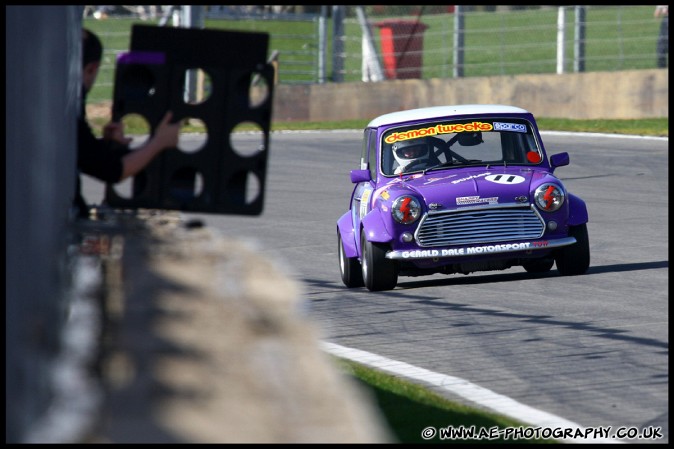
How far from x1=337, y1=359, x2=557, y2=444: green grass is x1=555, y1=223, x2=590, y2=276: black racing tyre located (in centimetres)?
381

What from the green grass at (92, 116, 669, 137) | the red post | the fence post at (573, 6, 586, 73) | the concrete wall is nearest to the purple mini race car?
the green grass at (92, 116, 669, 137)

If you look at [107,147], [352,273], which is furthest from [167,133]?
[352,273]

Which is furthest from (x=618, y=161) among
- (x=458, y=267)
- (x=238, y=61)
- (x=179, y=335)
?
(x=179, y=335)

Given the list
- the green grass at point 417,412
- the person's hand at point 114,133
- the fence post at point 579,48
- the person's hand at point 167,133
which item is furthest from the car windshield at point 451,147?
the fence post at point 579,48

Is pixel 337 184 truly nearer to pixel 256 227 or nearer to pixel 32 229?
pixel 256 227

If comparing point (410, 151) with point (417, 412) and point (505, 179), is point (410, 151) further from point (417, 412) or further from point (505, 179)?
point (417, 412)

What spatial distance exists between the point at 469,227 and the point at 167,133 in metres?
5.40

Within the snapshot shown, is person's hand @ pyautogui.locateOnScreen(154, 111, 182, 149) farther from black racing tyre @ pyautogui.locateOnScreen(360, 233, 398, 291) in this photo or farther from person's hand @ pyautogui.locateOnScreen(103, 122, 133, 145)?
black racing tyre @ pyautogui.locateOnScreen(360, 233, 398, 291)

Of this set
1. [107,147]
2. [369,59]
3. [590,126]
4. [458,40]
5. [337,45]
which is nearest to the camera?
[107,147]

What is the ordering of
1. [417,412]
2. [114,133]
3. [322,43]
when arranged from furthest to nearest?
1. [322,43]
2. [417,412]
3. [114,133]

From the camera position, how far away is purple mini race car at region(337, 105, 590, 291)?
10.4m

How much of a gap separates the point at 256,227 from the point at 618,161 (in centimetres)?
690

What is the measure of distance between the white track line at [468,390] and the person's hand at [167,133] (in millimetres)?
2136

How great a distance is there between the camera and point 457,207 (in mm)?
10406
